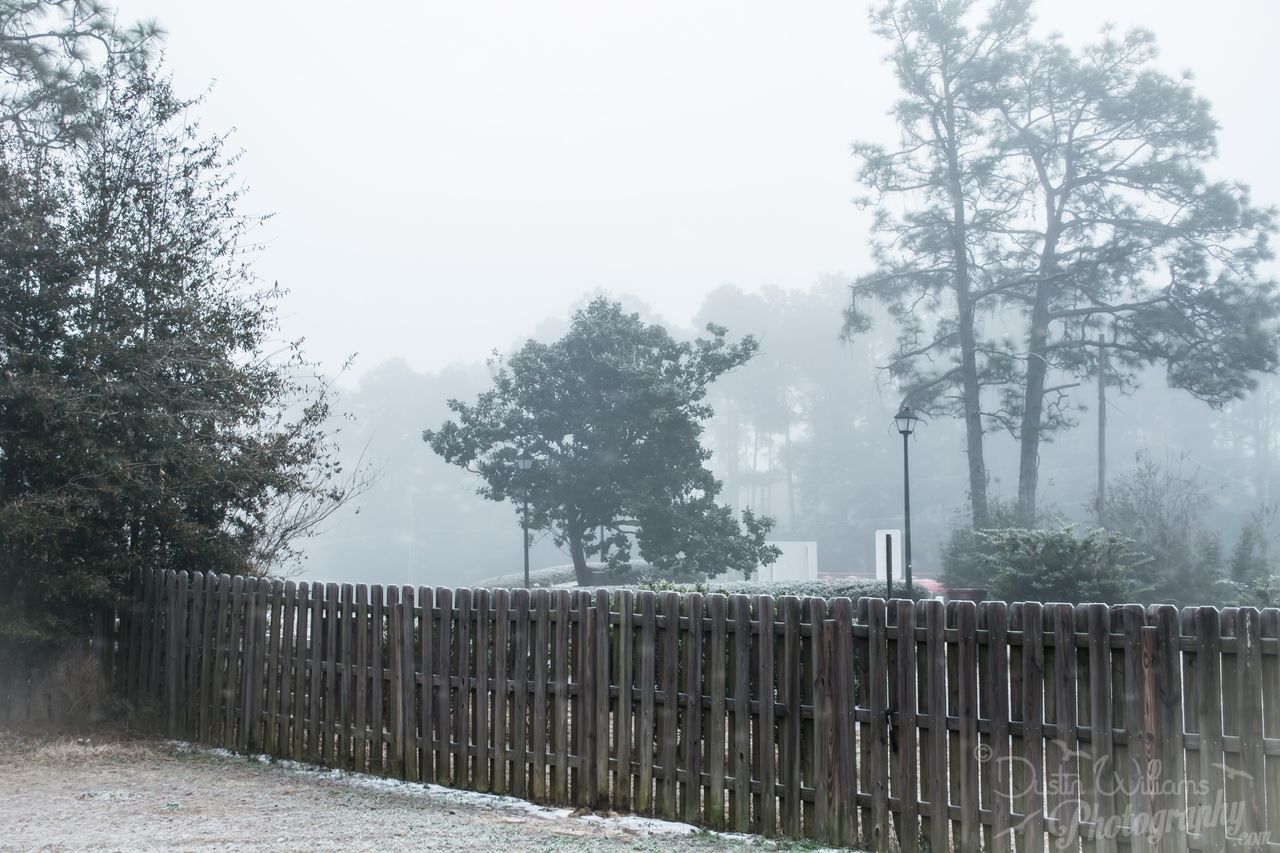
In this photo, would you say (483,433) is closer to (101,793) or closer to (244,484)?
(244,484)

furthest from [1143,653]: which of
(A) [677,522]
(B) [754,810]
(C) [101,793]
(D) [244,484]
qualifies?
(A) [677,522]

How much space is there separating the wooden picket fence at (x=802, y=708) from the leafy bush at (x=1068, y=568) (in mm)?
17435

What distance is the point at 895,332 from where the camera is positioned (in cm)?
9106

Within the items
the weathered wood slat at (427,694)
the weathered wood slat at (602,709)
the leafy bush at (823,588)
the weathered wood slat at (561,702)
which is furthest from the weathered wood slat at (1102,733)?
the leafy bush at (823,588)

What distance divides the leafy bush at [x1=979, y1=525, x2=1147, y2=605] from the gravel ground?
1773 centimetres

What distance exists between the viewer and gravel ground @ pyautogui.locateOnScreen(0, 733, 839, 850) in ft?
20.4

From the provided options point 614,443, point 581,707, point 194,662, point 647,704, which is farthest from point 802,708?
point 614,443

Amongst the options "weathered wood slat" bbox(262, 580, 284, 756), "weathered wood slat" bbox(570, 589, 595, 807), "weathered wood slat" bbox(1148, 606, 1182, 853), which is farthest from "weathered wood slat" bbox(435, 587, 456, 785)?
"weathered wood slat" bbox(1148, 606, 1182, 853)

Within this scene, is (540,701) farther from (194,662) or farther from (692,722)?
(194,662)

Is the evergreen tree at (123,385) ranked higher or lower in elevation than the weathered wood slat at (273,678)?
higher

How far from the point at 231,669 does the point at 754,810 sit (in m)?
5.00

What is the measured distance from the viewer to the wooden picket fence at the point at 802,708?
5352 millimetres

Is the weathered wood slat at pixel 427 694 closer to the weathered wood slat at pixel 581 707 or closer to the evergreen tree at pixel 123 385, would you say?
→ the weathered wood slat at pixel 581 707

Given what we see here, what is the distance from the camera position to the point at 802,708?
21.1 feet
